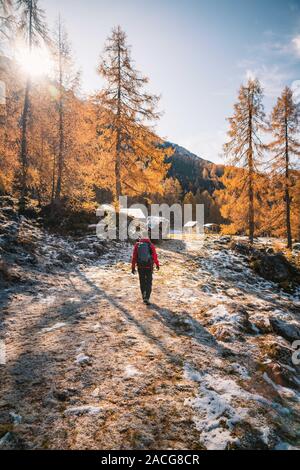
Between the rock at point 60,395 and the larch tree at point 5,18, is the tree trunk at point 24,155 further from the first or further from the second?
the rock at point 60,395

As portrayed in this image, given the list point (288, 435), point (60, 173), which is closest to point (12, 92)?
point (60, 173)

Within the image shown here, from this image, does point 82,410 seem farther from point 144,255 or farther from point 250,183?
point 250,183

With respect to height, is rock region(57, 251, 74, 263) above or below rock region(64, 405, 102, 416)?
above

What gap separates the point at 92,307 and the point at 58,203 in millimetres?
10653

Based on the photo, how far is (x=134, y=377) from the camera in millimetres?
4117

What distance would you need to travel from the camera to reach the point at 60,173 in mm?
15852

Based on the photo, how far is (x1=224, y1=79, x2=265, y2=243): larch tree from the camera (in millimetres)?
18719

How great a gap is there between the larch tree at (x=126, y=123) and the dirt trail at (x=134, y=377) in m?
11.3

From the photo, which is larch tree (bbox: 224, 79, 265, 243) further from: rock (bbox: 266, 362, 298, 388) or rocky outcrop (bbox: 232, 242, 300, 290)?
rock (bbox: 266, 362, 298, 388)

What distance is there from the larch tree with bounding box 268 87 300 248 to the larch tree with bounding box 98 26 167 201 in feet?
31.2

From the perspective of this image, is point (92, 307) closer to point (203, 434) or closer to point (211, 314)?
point (211, 314)


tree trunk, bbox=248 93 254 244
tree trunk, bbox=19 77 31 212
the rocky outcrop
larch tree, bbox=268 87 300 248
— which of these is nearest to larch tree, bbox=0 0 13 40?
tree trunk, bbox=19 77 31 212

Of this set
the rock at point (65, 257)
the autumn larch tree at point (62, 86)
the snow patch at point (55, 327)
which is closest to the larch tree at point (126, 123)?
the autumn larch tree at point (62, 86)

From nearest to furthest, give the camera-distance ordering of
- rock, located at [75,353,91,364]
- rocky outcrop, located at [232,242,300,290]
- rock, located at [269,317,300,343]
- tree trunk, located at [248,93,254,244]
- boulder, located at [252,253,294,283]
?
rock, located at [75,353,91,364] < rock, located at [269,317,300,343] < rocky outcrop, located at [232,242,300,290] < boulder, located at [252,253,294,283] < tree trunk, located at [248,93,254,244]
